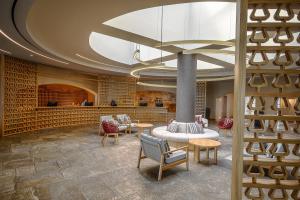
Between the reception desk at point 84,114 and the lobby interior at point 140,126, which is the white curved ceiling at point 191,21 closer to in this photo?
the lobby interior at point 140,126

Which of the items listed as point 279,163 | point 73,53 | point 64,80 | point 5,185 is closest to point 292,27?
point 279,163

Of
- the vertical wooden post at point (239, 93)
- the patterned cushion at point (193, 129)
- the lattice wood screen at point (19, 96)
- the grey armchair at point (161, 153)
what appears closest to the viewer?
the vertical wooden post at point (239, 93)

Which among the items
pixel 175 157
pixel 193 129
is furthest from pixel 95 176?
pixel 193 129

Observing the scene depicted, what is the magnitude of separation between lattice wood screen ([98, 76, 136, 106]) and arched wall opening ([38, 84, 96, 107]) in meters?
0.95

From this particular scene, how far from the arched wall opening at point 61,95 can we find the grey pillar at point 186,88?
653cm

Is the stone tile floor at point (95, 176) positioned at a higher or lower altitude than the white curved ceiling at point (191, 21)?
lower

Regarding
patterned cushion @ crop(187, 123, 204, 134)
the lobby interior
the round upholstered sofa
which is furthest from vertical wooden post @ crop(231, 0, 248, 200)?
patterned cushion @ crop(187, 123, 204, 134)

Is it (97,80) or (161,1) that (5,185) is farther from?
(97,80)

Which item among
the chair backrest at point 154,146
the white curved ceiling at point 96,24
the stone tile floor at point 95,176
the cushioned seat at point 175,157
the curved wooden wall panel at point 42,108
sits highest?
the white curved ceiling at point 96,24

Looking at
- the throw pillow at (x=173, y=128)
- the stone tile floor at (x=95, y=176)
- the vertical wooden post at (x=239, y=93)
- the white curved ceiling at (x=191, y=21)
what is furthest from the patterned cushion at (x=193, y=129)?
the vertical wooden post at (x=239, y=93)

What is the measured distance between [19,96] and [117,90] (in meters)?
5.97

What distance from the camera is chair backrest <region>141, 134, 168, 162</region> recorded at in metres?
4.23

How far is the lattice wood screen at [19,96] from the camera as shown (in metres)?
7.79

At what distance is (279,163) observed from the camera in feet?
5.57
